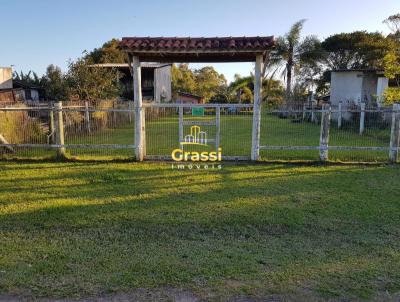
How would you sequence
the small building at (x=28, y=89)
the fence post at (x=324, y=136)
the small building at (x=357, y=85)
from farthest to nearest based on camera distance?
1. the small building at (x=28, y=89)
2. the small building at (x=357, y=85)
3. the fence post at (x=324, y=136)

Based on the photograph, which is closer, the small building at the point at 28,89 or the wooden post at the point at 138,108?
the wooden post at the point at 138,108

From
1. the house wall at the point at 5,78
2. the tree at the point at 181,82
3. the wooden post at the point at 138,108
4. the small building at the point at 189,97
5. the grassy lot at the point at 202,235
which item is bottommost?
the grassy lot at the point at 202,235

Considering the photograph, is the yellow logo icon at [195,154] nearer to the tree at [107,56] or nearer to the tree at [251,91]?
the tree at [251,91]

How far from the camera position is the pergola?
8.86 m

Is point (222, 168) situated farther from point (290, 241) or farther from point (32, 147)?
point (32, 147)

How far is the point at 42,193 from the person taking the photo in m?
6.70

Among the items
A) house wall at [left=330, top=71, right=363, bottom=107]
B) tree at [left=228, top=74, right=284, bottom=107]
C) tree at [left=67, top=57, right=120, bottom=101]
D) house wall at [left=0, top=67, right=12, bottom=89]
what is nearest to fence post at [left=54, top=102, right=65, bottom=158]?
tree at [left=67, top=57, right=120, bottom=101]

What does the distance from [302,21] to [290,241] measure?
39.2 m

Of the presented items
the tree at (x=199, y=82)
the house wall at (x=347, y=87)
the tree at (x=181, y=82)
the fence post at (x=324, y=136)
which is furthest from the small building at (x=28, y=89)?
the fence post at (x=324, y=136)

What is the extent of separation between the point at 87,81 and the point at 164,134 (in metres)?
12.8

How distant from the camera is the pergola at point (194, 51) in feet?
29.1

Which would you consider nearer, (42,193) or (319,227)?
(319,227)

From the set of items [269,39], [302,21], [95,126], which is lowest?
[95,126]

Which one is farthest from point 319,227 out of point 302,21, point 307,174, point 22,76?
point 22,76
